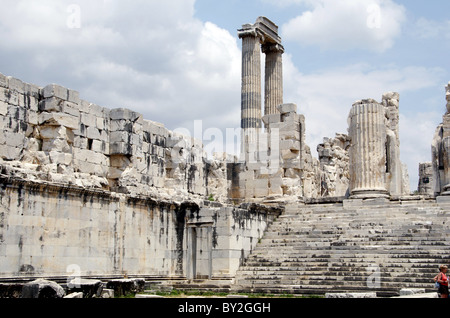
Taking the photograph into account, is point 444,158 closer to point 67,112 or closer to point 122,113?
point 122,113

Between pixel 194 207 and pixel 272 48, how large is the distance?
793 inches

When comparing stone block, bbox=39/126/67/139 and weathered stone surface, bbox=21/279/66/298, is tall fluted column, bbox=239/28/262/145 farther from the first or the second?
weathered stone surface, bbox=21/279/66/298

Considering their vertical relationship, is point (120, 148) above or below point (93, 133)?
below

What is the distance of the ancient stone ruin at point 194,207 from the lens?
15375mm

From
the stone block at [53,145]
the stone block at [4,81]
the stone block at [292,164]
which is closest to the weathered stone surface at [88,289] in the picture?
the stone block at [53,145]

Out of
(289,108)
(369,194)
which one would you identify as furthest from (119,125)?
(369,194)

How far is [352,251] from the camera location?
684 inches

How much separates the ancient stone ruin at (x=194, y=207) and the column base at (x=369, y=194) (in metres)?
0.10

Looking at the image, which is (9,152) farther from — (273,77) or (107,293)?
(273,77)

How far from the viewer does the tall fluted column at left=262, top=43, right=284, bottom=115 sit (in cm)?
3656

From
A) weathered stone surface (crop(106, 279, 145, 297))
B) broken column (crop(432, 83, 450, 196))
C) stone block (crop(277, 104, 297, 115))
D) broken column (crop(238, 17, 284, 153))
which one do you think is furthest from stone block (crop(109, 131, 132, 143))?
broken column (crop(238, 17, 284, 153))

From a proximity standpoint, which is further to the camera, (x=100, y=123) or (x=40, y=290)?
(x=100, y=123)

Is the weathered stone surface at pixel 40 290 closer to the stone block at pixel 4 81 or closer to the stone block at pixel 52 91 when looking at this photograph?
the stone block at pixel 4 81

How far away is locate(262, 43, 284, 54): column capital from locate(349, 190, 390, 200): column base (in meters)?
17.2
